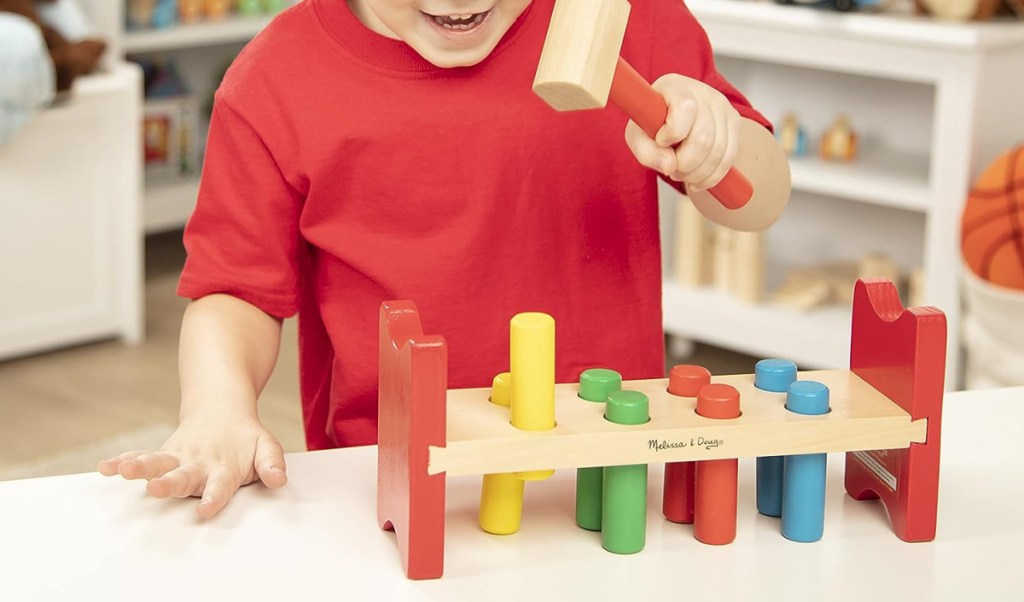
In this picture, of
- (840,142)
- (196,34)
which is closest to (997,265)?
(840,142)

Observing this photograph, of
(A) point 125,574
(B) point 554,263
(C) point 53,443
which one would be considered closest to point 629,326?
(B) point 554,263

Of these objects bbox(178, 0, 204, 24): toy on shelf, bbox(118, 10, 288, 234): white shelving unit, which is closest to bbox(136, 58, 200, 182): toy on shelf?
bbox(118, 10, 288, 234): white shelving unit

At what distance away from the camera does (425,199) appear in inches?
38.6

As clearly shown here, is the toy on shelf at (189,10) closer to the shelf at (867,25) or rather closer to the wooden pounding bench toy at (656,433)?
the shelf at (867,25)

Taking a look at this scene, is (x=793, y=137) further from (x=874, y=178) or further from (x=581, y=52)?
(x=581, y=52)

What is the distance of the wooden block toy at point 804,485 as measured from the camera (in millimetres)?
730

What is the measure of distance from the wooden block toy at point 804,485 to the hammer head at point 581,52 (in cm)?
20

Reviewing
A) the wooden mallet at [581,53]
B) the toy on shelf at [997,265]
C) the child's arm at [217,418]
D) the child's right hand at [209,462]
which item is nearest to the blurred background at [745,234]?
the toy on shelf at [997,265]

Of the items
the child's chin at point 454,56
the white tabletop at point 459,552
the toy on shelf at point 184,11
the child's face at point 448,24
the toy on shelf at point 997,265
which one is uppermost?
the child's face at point 448,24

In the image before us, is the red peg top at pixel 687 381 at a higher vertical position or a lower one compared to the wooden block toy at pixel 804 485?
higher

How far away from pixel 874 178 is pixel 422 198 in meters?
1.56

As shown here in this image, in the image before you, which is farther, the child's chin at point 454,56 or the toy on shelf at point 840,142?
the toy on shelf at point 840,142

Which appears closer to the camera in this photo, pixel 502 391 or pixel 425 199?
pixel 502 391

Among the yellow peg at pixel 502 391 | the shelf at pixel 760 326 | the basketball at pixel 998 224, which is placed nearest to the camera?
the yellow peg at pixel 502 391
